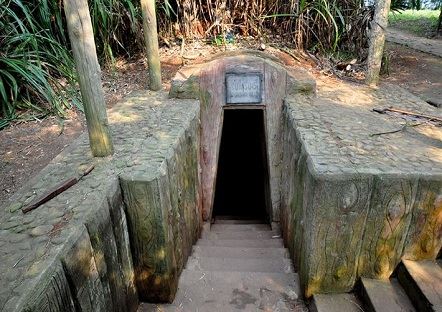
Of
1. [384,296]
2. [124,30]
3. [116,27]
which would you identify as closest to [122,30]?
[124,30]

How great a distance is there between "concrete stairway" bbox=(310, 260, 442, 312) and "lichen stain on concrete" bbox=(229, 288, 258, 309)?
0.47m

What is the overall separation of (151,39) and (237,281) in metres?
3.03

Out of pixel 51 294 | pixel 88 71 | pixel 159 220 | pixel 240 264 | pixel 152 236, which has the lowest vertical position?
pixel 240 264

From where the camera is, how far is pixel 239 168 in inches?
282

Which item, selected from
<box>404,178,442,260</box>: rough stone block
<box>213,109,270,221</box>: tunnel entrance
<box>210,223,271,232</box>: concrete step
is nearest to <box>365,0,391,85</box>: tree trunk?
<box>213,109,270,221</box>: tunnel entrance

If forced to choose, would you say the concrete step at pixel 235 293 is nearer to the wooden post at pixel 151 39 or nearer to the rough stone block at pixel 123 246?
the rough stone block at pixel 123 246

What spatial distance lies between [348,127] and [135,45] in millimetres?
4078

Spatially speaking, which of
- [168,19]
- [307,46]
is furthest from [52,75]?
[307,46]

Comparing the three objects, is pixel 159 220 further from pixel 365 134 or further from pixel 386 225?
pixel 365 134

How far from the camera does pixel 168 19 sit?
19.4 ft

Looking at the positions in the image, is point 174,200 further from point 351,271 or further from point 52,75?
point 52,75

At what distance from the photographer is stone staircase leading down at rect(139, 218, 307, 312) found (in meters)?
2.70

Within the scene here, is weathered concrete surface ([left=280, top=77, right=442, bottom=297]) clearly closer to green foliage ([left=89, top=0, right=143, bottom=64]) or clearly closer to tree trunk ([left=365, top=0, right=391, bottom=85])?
tree trunk ([left=365, top=0, right=391, bottom=85])

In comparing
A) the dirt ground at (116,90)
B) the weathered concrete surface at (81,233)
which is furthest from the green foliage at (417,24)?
the weathered concrete surface at (81,233)
